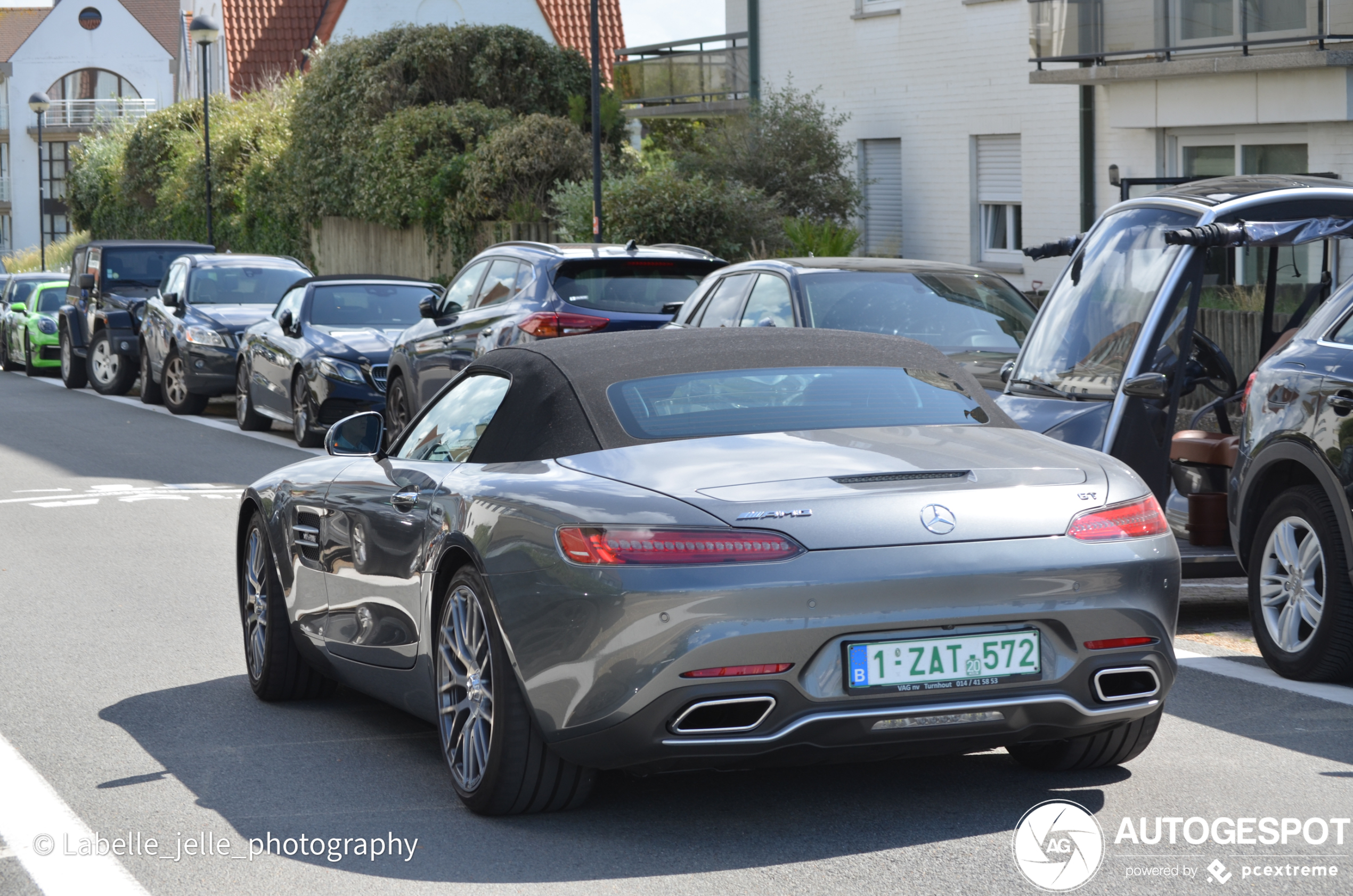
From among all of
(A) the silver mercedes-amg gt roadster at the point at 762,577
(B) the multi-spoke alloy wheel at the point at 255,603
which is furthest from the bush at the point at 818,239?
(A) the silver mercedes-amg gt roadster at the point at 762,577

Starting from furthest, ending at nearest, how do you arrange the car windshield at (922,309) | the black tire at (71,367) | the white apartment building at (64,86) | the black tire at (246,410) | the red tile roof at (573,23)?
1. the white apartment building at (64,86)
2. the red tile roof at (573,23)
3. the black tire at (71,367)
4. the black tire at (246,410)
5. the car windshield at (922,309)

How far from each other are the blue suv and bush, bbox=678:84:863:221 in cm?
1063

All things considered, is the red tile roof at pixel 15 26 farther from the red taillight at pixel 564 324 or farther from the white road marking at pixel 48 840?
the white road marking at pixel 48 840

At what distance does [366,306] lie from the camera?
1880cm

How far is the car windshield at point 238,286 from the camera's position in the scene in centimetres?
2183

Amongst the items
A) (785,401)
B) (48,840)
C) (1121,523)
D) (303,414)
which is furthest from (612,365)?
(303,414)

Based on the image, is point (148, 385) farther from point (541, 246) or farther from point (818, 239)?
point (541, 246)

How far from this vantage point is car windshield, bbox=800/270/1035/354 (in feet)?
37.5

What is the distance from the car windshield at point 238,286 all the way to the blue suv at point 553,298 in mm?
6303

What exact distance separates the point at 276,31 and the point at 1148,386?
48716mm

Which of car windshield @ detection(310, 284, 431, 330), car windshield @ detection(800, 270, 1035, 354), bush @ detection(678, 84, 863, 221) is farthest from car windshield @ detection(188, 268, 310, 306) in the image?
car windshield @ detection(800, 270, 1035, 354)

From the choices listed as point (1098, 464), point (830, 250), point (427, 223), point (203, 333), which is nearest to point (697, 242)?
point (830, 250)

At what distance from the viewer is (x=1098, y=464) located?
5371 mm

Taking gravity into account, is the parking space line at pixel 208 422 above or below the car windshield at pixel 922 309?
below
